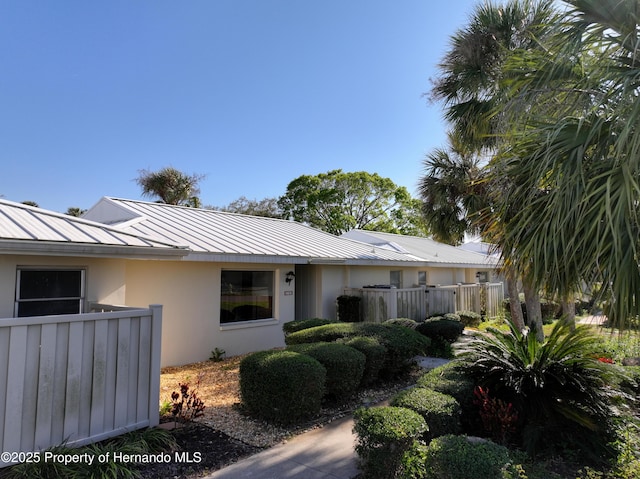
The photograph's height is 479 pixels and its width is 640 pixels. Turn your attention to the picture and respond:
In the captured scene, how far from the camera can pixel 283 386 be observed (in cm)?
505

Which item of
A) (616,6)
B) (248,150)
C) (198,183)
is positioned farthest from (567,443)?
(198,183)

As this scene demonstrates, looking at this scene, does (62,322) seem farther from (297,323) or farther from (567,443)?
(567,443)

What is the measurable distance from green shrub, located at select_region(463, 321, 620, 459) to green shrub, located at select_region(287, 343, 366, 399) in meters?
1.74

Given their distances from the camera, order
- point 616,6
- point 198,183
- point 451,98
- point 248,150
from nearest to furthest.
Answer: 1. point 616,6
2. point 451,98
3. point 248,150
4. point 198,183

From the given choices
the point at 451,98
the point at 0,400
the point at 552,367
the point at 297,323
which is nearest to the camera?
the point at 0,400

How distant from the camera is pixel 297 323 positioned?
337 inches

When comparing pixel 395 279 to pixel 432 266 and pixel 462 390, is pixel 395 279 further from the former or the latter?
pixel 462 390

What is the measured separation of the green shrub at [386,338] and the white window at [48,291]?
3875 millimetres

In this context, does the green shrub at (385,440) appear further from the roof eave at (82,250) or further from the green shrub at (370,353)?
the roof eave at (82,250)

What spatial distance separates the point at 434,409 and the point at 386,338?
2.95 metres

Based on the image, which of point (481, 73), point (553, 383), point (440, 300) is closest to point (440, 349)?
point (440, 300)

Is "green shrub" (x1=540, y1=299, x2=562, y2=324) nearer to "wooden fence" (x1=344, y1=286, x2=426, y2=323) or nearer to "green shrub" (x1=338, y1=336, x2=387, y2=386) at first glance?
"wooden fence" (x1=344, y1=286, x2=426, y2=323)

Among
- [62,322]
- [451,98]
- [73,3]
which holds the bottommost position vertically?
[62,322]

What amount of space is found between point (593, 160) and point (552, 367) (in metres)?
2.77
